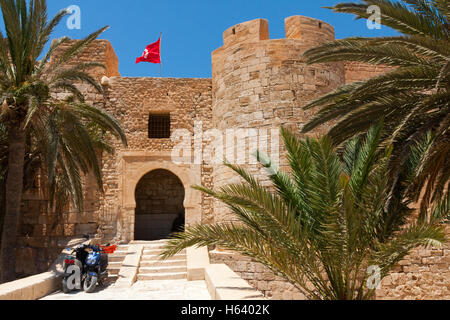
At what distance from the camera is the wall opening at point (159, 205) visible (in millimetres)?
14133

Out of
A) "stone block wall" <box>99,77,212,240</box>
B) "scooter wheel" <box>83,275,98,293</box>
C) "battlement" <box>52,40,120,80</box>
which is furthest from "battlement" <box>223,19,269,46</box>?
"scooter wheel" <box>83,275,98,293</box>

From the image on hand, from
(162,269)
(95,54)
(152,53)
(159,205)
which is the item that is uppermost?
(152,53)

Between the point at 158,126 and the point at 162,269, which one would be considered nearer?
the point at 162,269

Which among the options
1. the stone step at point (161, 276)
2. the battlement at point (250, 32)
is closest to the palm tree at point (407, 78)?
the battlement at point (250, 32)

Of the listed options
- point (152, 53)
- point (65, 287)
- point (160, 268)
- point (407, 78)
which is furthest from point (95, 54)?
point (407, 78)

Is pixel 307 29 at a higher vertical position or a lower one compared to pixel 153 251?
higher

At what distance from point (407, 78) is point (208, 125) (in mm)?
7390

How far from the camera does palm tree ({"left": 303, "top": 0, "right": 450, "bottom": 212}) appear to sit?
16.3 feet

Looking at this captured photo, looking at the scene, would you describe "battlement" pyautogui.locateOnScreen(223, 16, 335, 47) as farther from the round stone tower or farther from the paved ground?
the paved ground

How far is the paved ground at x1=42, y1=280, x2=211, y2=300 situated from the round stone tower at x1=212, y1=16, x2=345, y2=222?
9.14 ft

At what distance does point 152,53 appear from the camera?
515 inches

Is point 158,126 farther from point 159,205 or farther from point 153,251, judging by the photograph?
point 153,251
